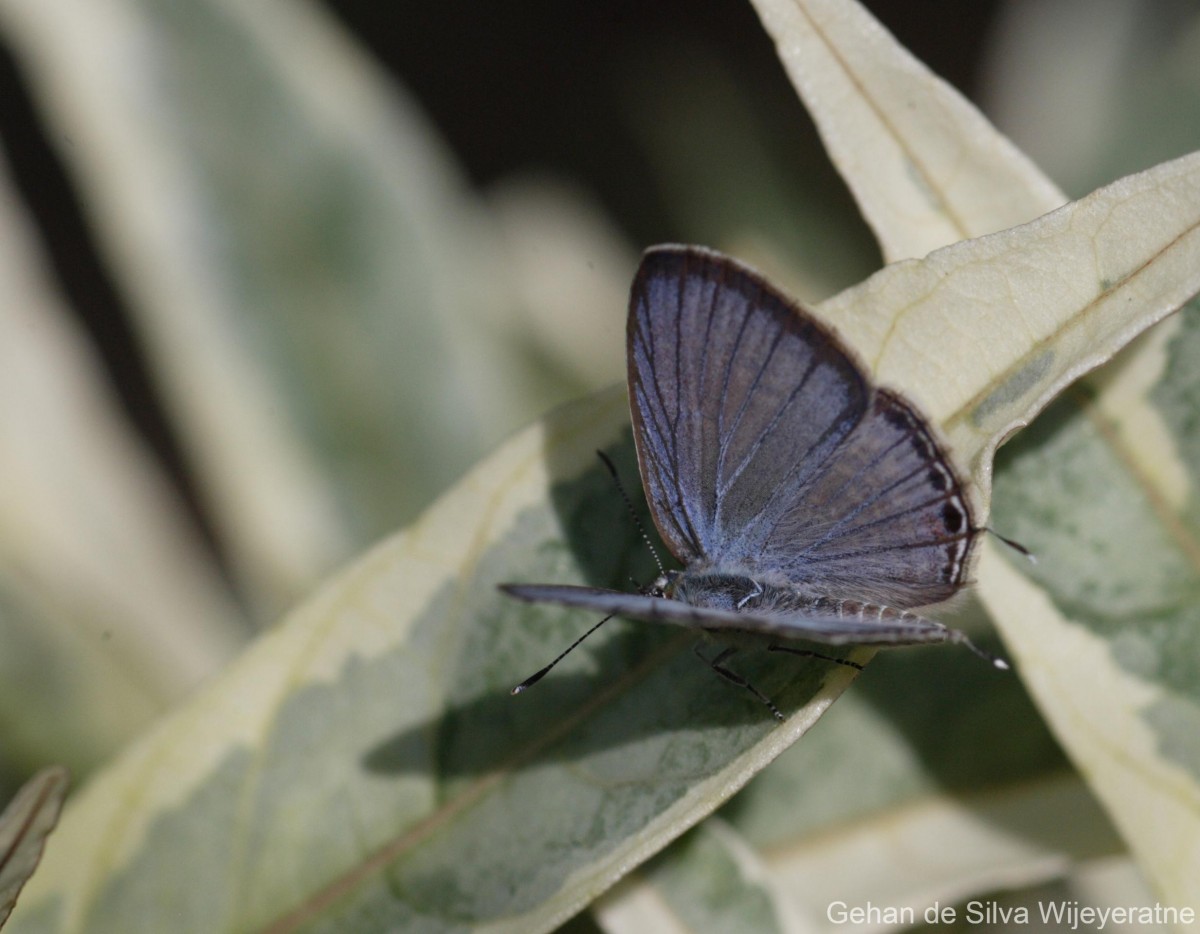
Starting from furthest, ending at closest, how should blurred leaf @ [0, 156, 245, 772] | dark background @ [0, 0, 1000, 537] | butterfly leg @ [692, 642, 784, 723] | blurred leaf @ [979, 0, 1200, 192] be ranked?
dark background @ [0, 0, 1000, 537] → blurred leaf @ [979, 0, 1200, 192] → blurred leaf @ [0, 156, 245, 772] → butterfly leg @ [692, 642, 784, 723]

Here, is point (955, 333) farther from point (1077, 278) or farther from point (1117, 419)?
point (1117, 419)

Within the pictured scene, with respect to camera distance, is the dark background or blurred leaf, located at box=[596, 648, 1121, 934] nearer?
blurred leaf, located at box=[596, 648, 1121, 934]

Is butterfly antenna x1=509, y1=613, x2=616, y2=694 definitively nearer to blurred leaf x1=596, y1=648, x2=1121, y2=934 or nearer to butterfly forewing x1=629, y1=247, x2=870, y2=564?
butterfly forewing x1=629, y1=247, x2=870, y2=564

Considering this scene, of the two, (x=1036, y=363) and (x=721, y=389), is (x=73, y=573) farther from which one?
(x=1036, y=363)

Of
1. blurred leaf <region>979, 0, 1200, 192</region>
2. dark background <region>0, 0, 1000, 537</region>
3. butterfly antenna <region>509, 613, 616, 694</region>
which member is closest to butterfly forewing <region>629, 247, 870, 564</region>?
butterfly antenna <region>509, 613, 616, 694</region>

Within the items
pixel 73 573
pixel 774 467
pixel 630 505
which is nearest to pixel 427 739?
pixel 630 505

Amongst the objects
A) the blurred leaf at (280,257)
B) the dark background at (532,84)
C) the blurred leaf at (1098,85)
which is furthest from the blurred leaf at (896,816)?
the dark background at (532,84)
